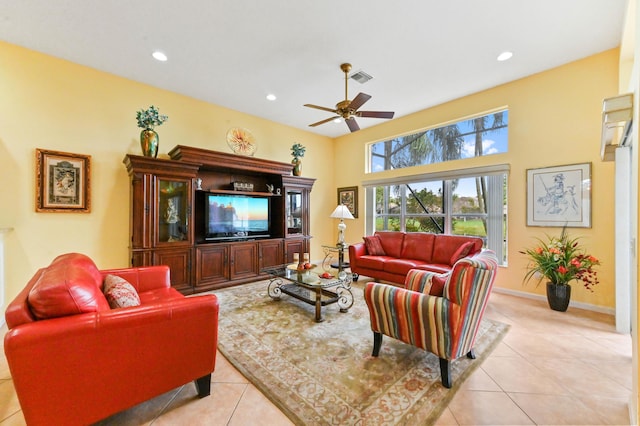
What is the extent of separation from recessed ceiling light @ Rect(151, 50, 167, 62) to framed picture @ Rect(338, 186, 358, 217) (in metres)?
4.31

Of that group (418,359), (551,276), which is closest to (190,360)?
(418,359)

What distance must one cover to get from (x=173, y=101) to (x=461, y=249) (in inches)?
203

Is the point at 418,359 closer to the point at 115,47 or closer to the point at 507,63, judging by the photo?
the point at 507,63

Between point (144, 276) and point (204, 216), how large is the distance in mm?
1916

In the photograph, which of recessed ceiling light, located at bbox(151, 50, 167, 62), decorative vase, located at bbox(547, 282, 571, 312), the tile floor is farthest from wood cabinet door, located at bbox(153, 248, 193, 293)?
decorative vase, located at bbox(547, 282, 571, 312)

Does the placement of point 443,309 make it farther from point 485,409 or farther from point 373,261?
point 373,261

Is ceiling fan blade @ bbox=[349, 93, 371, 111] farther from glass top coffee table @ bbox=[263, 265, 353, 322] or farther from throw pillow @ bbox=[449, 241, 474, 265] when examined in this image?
throw pillow @ bbox=[449, 241, 474, 265]

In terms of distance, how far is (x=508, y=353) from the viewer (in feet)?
7.49

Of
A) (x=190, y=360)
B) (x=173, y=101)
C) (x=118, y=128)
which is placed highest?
(x=173, y=101)

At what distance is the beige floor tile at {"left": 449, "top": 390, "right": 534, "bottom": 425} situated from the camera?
5.05ft

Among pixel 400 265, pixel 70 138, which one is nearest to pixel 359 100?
pixel 400 265

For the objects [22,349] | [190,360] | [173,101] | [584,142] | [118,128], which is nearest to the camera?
[22,349]

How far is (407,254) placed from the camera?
4.46 metres

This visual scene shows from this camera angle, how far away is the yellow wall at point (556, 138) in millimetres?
3213
